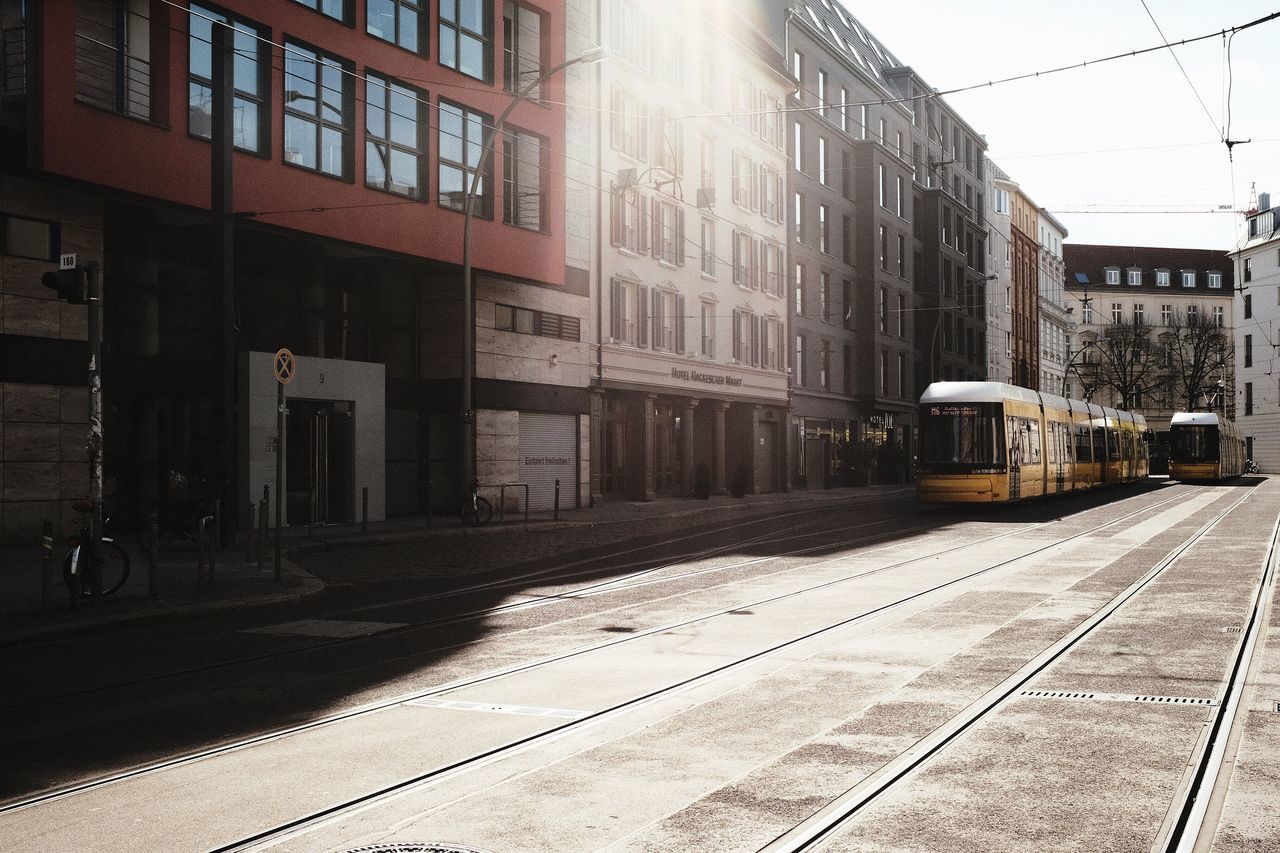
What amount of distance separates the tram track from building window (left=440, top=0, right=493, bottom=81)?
68.1ft

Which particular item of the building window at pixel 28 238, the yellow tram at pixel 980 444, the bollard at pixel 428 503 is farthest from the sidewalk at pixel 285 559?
the building window at pixel 28 238

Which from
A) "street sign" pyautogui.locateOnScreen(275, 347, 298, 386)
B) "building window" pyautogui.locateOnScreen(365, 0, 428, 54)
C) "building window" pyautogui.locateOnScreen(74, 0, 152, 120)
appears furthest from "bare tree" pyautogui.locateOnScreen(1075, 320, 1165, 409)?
"street sign" pyautogui.locateOnScreen(275, 347, 298, 386)

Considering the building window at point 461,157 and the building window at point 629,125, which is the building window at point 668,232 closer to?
the building window at point 629,125

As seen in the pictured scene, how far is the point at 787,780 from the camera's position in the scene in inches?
220

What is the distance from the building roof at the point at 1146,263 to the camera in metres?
118

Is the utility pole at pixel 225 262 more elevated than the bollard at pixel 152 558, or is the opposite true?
the utility pole at pixel 225 262

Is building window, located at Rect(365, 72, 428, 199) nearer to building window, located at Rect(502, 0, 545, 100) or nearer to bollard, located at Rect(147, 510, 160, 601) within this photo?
building window, located at Rect(502, 0, 545, 100)

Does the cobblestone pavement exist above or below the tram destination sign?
below

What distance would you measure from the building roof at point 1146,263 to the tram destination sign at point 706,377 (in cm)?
8302

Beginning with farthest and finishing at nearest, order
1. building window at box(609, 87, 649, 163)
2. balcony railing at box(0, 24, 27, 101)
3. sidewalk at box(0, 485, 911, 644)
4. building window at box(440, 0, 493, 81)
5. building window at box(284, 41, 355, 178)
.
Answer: building window at box(609, 87, 649, 163) < building window at box(440, 0, 493, 81) < building window at box(284, 41, 355, 178) < balcony railing at box(0, 24, 27, 101) < sidewalk at box(0, 485, 911, 644)

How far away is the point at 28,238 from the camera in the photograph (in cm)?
1931

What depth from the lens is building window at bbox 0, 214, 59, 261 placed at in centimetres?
1902

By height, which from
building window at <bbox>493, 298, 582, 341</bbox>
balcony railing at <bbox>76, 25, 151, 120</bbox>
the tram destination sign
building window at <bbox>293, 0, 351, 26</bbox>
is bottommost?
the tram destination sign

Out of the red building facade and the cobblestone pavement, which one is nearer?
the cobblestone pavement
